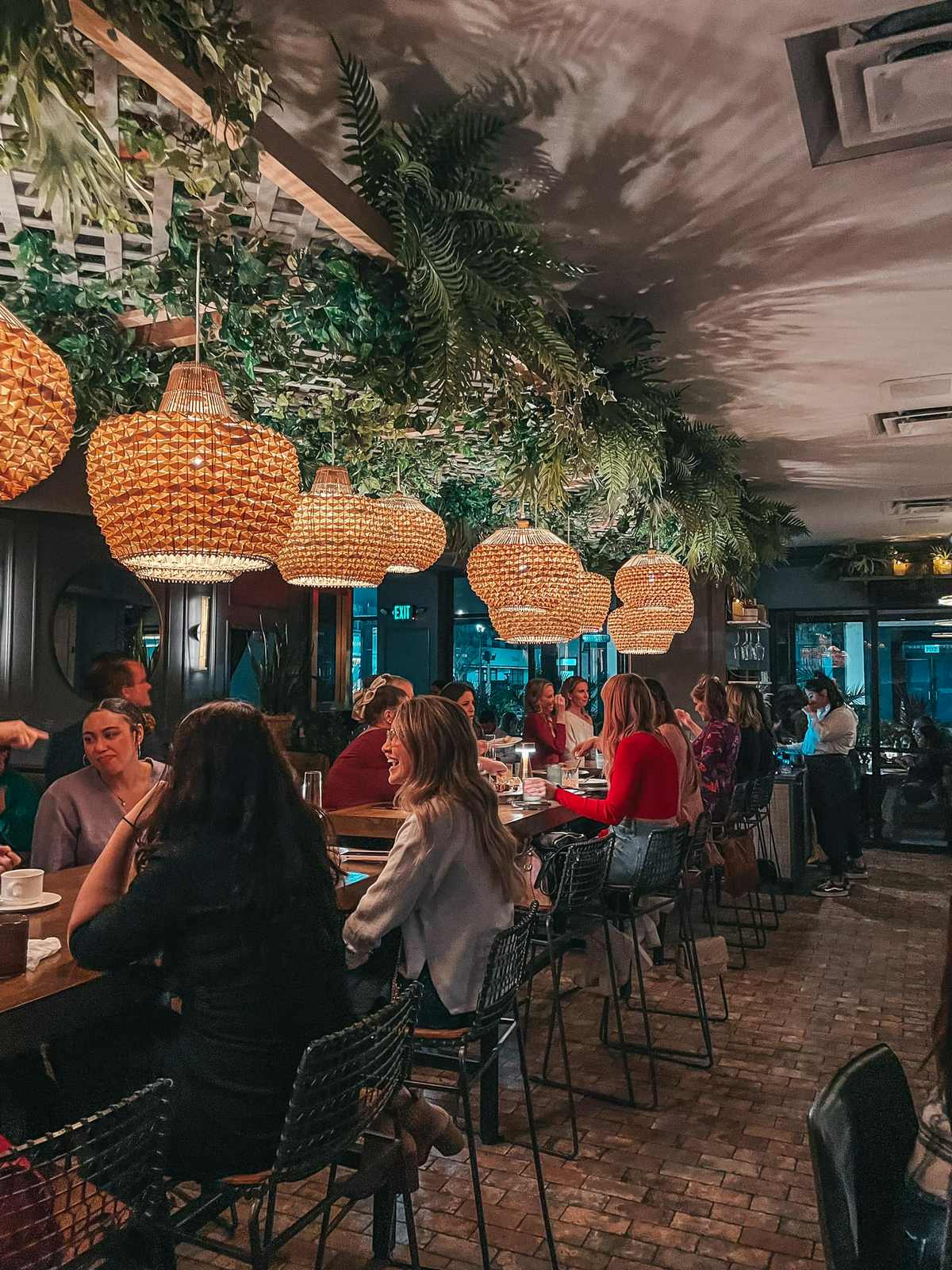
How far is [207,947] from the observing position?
79.4 inches

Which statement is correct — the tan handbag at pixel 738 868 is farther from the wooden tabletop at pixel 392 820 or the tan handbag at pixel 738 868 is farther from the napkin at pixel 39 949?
the napkin at pixel 39 949

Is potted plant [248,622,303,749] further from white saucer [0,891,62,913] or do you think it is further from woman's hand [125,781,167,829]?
woman's hand [125,781,167,829]

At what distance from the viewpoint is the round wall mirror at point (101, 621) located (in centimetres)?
555

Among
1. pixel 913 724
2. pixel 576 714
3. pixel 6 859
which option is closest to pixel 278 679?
pixel 576 714

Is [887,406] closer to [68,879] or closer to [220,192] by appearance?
[220,192]

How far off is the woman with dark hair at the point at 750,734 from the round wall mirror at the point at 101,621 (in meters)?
4.04

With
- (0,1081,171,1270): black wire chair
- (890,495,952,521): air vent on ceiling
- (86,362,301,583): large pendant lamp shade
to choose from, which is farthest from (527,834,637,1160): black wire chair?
(890,495,952,521): air vent on ceiling

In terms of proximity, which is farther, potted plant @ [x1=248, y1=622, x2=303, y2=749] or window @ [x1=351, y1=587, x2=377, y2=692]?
window @ [x1=351, y1=587, x2=377, y2=692]

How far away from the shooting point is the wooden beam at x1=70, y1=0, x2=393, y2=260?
1835 millimetres

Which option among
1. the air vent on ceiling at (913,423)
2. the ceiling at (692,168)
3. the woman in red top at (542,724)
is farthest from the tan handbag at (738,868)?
the ceiling at (692,168)

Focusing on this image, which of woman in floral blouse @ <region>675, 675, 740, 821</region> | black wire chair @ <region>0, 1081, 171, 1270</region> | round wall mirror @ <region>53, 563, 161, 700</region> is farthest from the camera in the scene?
woman in floral blouse @ <region>675, 675, 740, 821</region>

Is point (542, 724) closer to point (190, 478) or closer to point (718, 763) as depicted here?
point (718, 763)

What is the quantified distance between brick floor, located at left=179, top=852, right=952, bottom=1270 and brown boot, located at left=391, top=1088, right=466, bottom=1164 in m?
0.41

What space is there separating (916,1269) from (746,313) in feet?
12.1
